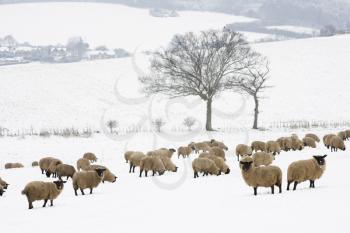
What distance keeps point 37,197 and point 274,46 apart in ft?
272

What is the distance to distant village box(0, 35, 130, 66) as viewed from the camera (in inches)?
5423

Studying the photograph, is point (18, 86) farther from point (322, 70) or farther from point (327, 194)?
point (327, 194)

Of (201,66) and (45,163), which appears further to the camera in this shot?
(201,66)

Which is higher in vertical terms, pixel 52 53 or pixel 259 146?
pixel 52 53

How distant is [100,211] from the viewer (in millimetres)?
13734

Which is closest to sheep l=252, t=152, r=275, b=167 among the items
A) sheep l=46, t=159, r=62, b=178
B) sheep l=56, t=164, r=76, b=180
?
sheep l=56, t=164, r=76, b=180

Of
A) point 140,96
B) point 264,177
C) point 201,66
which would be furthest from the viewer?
point 140,96

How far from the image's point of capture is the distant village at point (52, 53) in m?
138

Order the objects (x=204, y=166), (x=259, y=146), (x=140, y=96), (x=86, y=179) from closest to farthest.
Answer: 1. (x=86, y=179)
2. (x=204, y=166)
3. (x=259, y=146)
4. (x=140, y=96)

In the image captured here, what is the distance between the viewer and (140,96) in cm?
6812

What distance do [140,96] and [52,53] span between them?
91.3m

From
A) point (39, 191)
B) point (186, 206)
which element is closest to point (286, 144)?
point (186, 206)

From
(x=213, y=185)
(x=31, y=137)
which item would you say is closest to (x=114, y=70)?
(x=31, y=137)

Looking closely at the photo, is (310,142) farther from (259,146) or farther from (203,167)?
(203,167)
